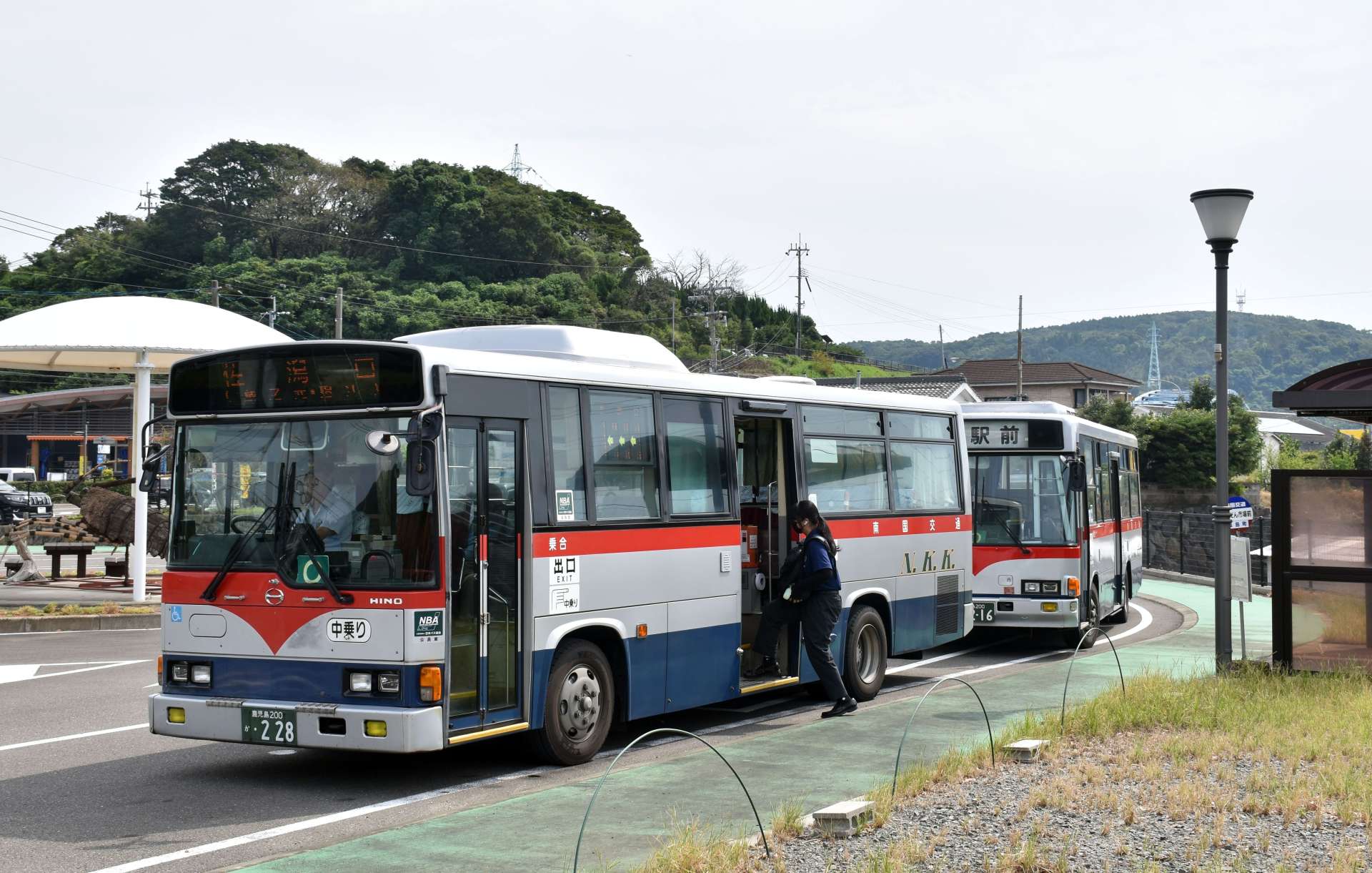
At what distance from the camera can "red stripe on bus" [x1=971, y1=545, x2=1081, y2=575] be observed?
59.2 ft

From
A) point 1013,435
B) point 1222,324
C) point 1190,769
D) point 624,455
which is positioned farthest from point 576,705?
point 1013,435

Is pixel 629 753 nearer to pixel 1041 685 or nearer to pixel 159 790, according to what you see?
pixel 159 790

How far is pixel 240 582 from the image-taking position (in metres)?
9.20

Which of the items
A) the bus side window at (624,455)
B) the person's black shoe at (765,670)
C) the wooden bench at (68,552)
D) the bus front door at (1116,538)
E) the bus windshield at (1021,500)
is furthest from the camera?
the wooden bench at (68,552)

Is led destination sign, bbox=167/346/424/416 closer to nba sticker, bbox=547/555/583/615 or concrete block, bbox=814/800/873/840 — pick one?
nba sticker, bbox=547/555/583/615

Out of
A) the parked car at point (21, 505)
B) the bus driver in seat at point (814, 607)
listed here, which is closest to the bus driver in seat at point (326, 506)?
the bus driver in seat at point (814, 607)

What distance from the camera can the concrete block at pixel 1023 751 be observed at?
962cm

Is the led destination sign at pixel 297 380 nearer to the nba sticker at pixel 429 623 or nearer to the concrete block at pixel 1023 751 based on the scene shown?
the nba sticker at pixel 429 623

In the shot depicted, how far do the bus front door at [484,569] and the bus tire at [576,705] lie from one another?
402mm

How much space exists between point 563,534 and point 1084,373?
106860 millimetres

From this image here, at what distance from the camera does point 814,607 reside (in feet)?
40.2

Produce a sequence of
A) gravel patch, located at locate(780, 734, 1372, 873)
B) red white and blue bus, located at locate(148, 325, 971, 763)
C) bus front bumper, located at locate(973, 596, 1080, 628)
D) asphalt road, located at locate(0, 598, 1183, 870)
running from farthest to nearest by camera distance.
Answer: bus front bumper, located at locate(973, 596, 1080, 628), red white and blue bus, located at locate(148, 325, 971, 763), asphalt road, located at locate(0, 598, 1183, 870), gravel patch, located at locate(780, 734, 1372, 873)

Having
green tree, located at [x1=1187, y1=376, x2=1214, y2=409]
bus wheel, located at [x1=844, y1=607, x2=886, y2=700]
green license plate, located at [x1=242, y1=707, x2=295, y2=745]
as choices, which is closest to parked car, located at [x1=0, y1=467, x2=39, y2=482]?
bus wheel, located at [x1=844, y1=607, x2=886, y2=700]

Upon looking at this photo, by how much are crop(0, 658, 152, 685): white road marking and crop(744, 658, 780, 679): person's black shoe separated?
305 inches
